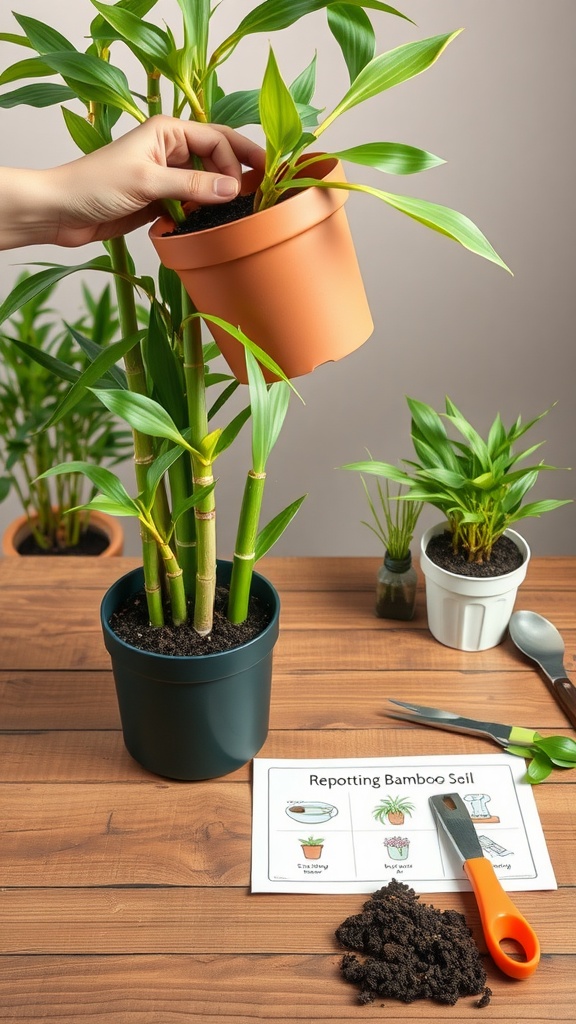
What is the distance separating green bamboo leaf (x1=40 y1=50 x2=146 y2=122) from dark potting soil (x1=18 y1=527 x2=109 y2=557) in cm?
110

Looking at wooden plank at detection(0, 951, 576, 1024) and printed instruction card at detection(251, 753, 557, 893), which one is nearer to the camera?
wooden plank at detection(0, 951, 576, 1024)

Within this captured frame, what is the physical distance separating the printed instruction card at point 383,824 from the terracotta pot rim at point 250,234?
55cm

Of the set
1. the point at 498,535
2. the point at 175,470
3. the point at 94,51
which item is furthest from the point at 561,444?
the point at 94,51

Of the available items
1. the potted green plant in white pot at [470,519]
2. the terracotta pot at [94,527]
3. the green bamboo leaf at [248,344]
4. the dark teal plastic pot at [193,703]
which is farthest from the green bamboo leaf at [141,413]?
the terracotta pot at [94,527]

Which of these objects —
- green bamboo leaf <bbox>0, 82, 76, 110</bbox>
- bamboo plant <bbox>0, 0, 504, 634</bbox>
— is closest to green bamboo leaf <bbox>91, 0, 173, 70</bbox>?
bamboo plant <bbox>0, 0, 504, 634</bbox>

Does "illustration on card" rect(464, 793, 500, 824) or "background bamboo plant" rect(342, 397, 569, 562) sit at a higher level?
"background bamboo plant" rect(342, 397, 569, 562)

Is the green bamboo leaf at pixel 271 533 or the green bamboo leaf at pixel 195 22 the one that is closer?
the green bamboo leaf at pixel 195 22

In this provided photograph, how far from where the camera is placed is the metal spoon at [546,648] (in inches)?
43.0

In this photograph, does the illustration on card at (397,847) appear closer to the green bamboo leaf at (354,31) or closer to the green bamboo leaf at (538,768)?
the green bamboo leaf at (538,768)

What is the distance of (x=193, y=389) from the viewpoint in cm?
90

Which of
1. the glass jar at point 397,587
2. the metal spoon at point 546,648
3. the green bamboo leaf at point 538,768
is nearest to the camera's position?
the green bamboo leaf at point 538,768

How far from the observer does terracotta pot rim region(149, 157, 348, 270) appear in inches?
28.8

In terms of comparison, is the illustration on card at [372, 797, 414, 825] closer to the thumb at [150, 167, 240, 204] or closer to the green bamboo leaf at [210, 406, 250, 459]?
the green bamboo leaf at [210, 406, 250, 459]

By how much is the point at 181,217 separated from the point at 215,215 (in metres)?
0.03
